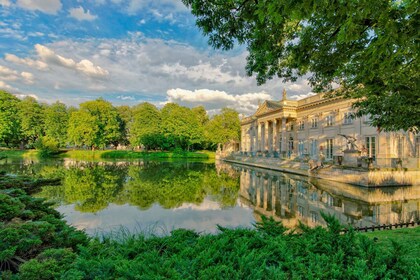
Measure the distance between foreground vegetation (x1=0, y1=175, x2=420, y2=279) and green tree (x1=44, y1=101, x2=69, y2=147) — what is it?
66226 millimetres

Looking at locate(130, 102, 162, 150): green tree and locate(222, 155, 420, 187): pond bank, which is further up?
locate(130, 102, 162, 150): green tree

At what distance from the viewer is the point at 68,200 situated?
11430 mm

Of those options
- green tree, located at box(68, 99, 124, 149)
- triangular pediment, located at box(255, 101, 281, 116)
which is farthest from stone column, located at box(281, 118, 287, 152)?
green tree, located at box(68, 99, 124, 149)

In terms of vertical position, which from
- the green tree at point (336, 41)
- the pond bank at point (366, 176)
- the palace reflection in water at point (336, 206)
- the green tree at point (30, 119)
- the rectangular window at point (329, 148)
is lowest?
the palace reflection in water at point (336, 206)

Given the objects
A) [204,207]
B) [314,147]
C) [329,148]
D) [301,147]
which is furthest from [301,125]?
[204,207]

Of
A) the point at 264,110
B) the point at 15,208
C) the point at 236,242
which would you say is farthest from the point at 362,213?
the point at 264,110

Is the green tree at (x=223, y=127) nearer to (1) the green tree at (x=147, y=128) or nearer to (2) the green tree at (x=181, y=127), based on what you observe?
(2) the green tree at (x=181, y=127)

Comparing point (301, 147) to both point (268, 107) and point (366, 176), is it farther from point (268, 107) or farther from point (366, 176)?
point (366, 176)

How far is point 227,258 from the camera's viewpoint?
2.52 meters

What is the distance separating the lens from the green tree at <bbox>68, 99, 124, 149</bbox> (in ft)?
177

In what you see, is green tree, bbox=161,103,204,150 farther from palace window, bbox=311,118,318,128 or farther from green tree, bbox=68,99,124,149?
palace window, bbox=311,118,318,128

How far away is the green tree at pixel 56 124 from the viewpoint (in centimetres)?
6003

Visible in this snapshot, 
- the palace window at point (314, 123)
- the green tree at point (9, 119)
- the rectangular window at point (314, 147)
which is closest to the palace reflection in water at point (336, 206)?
the rectangular window at point (314, 147)

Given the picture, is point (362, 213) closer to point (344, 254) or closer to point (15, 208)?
point (344, 254)
